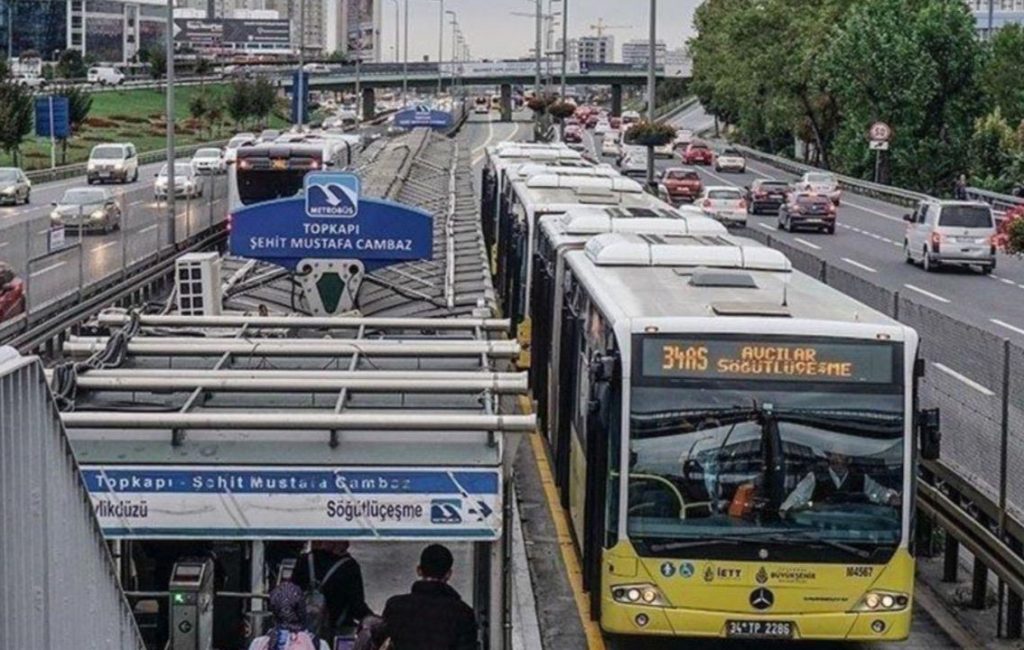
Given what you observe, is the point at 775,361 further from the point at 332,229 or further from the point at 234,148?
the point at 234,148

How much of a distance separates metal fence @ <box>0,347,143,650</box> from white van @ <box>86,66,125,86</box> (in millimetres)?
136193

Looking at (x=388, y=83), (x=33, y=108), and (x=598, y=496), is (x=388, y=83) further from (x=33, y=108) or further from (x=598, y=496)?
(x=598, y=496)

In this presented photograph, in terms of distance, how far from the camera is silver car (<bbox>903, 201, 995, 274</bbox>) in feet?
145

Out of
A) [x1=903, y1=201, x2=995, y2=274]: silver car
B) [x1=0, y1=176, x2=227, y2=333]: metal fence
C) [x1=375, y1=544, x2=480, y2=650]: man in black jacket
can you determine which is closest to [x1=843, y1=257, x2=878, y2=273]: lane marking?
[x1=903, y1=201, x2=995, y2=274]: silver car

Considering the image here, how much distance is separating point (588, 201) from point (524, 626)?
40.1ft

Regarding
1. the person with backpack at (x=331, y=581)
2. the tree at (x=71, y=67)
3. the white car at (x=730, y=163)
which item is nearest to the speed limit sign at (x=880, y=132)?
Answer: the white car at (x=730, y=163)

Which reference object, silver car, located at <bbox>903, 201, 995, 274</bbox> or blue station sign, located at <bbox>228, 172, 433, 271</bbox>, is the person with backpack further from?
silver car, located at <bbox>903, 201, 995, 274</bbox>

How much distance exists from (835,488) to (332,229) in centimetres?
733

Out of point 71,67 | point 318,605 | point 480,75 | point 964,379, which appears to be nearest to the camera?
point 318,605

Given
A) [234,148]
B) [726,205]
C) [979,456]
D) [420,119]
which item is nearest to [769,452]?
[979,456]

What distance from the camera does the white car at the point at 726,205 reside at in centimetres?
5544

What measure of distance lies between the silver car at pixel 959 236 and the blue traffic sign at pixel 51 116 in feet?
135

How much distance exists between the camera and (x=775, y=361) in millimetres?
12023

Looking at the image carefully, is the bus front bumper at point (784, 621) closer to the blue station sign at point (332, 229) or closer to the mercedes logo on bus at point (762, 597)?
the mercedes logo on bus at point (762, 597)
